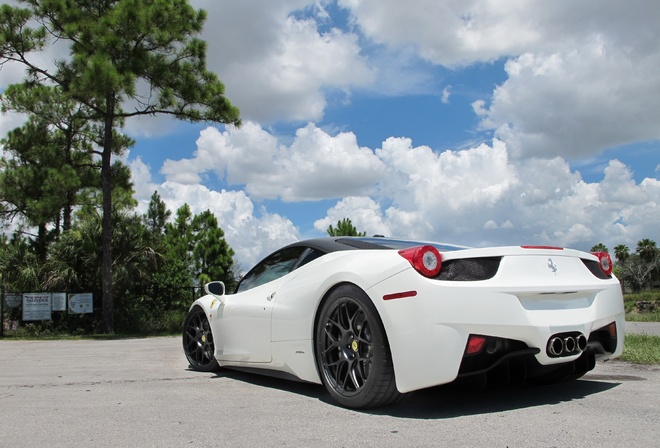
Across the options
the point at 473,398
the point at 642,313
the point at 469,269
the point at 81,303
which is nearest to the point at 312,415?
the point at 473,398

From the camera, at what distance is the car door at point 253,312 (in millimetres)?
4617

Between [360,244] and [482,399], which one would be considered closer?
[482,399]

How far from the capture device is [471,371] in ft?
10.8

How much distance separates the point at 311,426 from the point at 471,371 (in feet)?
3.19

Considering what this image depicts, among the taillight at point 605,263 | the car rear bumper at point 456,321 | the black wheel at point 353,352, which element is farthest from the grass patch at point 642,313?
the black wheel at point 353,352

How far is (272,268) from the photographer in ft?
16.4

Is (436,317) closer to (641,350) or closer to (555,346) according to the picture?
(555,346)

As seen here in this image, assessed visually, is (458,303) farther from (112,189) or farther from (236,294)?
(112,189)

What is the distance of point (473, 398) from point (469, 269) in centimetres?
100

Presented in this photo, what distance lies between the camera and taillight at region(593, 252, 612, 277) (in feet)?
13.7

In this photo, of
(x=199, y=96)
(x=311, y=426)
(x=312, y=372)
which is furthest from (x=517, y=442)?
A: (x=199, y=96)

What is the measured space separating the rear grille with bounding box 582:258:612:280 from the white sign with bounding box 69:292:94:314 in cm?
1646

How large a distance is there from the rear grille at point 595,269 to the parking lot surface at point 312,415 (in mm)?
802

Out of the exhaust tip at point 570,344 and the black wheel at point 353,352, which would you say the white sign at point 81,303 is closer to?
the black wheel at point 353,352
